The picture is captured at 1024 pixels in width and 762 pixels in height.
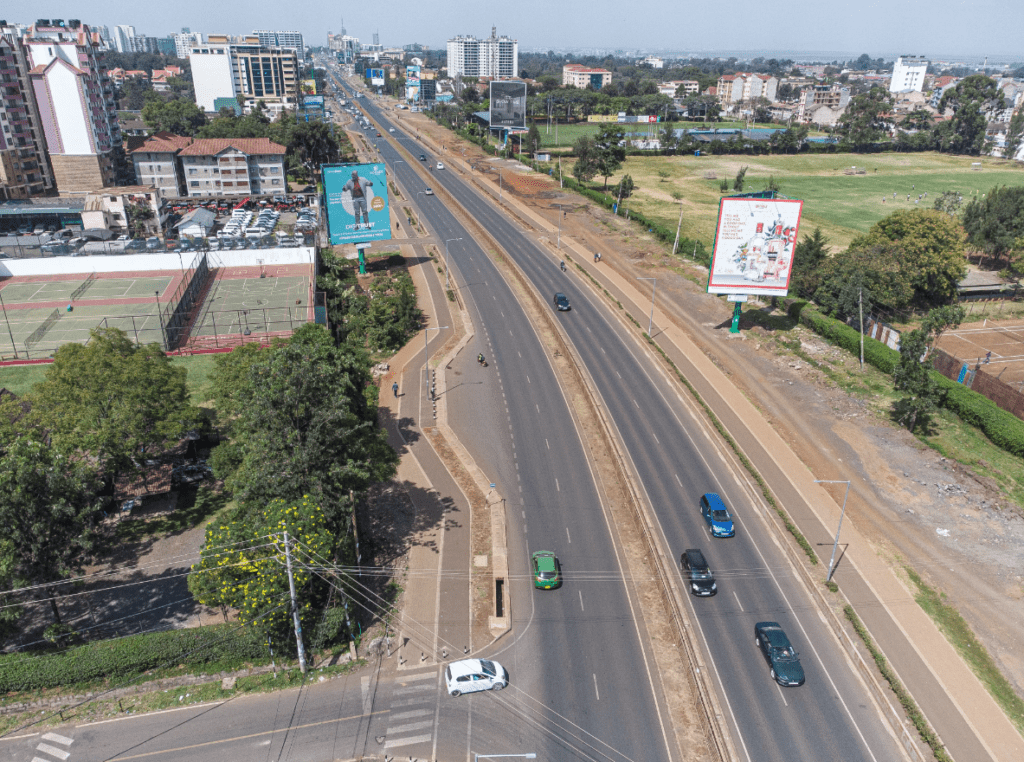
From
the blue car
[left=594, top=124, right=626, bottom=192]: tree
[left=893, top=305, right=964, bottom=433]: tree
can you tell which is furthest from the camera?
[left=594, top=124, right=626, bottom=192]: tree

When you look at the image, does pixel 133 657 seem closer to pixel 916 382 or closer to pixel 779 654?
pixel 779 654

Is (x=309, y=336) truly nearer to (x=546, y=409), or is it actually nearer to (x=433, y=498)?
(x=433, y=498)

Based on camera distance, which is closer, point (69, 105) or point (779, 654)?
point (779, 654)

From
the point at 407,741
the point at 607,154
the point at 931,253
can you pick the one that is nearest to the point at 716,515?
the point at 407,741

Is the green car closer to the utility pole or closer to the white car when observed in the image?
the white car

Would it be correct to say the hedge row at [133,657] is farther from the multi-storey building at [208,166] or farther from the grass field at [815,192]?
the multi-storey building at [208,166]

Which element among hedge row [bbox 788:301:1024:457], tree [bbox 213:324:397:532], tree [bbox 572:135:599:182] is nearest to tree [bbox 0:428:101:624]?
tree [bbox 213:324:397:532]
